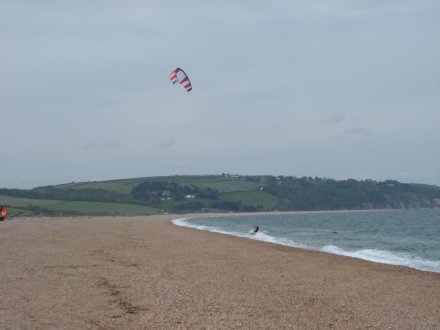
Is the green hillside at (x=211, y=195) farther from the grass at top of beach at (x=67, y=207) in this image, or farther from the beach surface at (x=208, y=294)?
the beach surface at (x=208, y=294)

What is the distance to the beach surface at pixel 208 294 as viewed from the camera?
884 centimetres

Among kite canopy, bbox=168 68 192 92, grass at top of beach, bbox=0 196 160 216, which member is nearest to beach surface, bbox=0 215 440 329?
kite canopy, bbox=168 68 192 92

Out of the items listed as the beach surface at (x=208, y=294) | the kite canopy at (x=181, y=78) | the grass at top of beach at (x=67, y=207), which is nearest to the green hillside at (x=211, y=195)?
the grass at top of beach at (x=67, y=207)

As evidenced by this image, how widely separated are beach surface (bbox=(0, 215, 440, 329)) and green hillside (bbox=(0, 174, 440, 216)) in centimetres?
5758

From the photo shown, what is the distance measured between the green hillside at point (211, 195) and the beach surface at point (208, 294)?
5758 cm

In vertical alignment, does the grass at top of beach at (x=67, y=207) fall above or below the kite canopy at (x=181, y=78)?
below

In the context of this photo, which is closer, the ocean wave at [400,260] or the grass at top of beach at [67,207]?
the ocean wave at [400,260]

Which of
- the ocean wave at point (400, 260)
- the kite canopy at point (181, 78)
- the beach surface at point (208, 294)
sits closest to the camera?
the beach surface at point (208, 294)

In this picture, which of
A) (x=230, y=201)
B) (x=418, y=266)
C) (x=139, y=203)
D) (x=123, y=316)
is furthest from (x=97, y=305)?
(x=230, y=201)

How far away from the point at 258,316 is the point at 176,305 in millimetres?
1453

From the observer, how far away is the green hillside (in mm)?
94625

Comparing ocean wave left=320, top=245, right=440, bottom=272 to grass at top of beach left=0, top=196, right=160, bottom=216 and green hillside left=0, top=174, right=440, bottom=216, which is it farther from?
green hillside left=0, top=174, right=440, bottom=216

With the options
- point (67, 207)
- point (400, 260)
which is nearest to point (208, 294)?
point (400, 260)

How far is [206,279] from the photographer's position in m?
13.4
